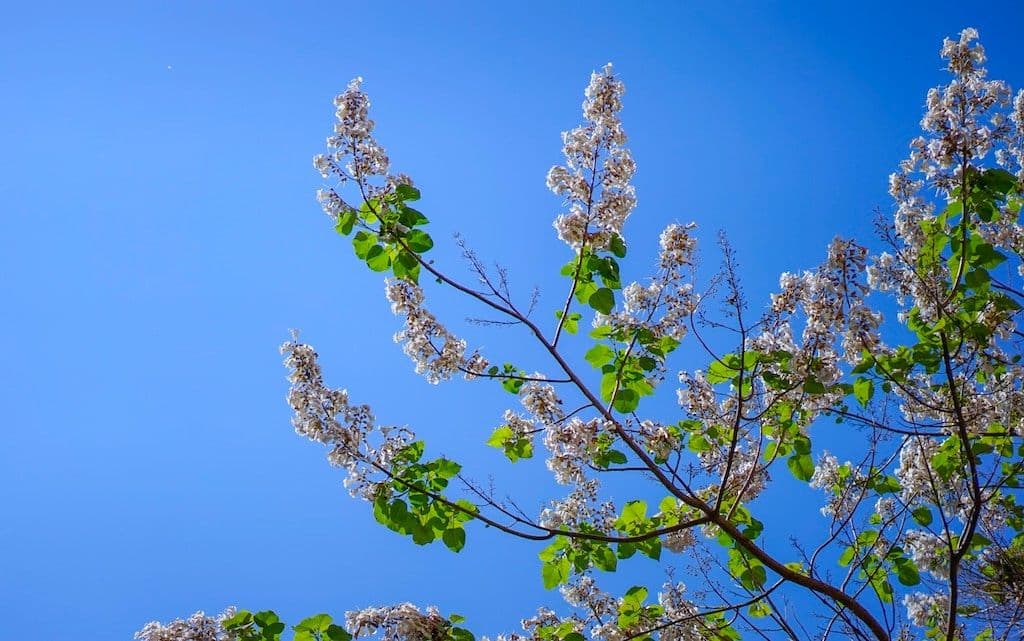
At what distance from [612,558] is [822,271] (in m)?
2.11

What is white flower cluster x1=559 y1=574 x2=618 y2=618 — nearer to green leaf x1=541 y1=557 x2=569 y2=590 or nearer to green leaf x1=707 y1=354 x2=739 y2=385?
green leaf x1=541 y1=557 x2=569 y2=590

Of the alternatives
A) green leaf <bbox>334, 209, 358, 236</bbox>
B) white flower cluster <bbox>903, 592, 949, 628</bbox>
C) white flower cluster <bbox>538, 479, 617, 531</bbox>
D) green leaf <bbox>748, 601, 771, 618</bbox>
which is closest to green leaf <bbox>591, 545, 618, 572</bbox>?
white flower cluster <bbox>538, 479, 617, 531</bbox>

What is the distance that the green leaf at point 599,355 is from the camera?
4.51 metres

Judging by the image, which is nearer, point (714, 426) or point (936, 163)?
point (936, 163)

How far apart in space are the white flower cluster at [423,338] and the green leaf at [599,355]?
660mm

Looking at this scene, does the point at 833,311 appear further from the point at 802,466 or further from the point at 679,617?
the point at 679,617

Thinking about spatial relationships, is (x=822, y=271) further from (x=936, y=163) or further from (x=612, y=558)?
(x=612, y=558)

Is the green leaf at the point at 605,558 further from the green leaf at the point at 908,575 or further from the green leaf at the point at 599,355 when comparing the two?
the green leaf at the point at 908,575

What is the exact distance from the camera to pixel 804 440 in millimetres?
4789

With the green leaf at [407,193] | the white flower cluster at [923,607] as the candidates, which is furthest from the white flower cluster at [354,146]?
the white flower cluster at [923,607]

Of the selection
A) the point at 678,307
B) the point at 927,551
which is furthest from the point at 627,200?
the point at 927,551

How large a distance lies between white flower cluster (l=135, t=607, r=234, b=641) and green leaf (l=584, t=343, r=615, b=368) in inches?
99.8

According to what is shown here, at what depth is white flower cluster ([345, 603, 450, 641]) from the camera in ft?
13.3

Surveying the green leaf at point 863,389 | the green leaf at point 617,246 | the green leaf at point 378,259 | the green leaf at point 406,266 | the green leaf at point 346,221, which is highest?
the green leaf at point 346,221
